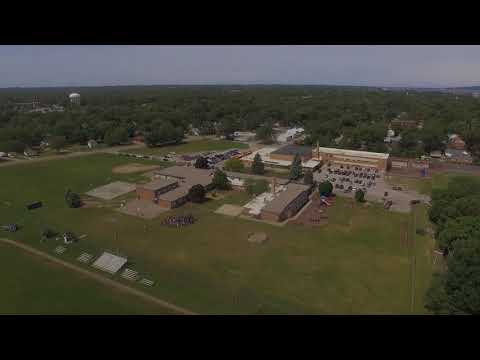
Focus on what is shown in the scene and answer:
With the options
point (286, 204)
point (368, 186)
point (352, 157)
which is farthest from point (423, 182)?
point (286, 204)

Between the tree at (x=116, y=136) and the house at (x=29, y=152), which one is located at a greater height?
the tree at (x=116, y=136)

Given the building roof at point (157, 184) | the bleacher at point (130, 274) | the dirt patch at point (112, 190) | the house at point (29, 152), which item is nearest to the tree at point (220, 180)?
the building roof at point (157, 184)

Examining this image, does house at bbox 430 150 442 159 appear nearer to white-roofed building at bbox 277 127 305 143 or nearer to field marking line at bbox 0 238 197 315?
white-roofed building at bbox 277 127 305 143

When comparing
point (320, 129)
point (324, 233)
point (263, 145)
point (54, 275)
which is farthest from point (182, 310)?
point (320, 129)

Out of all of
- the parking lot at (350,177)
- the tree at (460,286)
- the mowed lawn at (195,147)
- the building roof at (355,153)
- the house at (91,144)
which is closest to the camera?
the tree at (460,286)

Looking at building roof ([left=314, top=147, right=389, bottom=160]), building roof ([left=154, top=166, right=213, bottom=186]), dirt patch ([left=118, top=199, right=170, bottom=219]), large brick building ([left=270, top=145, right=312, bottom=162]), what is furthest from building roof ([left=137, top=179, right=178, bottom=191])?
building roof ([left=314, top=147, right=389, bottom=160])

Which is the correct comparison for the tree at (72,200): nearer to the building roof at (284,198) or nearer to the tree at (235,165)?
the building roof at (284,198)

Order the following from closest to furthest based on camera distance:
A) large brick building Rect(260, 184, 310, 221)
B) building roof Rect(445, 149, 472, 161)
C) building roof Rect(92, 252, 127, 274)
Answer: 1. building roof Rect(92, 252, 127, 274)
2. large brick building Rect(260, 184, 310, 221)
3. building roof Rect(445, 149, 472, 161)
